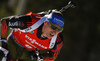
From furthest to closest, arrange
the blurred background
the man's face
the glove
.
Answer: the blurred background, the glove, the man's face

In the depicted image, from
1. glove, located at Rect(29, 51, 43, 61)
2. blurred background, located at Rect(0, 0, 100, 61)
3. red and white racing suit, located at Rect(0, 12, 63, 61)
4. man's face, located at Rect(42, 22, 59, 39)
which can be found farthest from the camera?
blurred background, located at Rect(0, 0, 100, 61)

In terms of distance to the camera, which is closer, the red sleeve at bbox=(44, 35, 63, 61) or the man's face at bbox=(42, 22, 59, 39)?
the man's face at bbox=(42, 22, 59, 39)

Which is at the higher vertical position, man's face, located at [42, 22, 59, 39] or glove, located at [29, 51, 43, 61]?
man's face, located at [42, 22, 59, 39]

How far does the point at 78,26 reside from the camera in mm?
5023

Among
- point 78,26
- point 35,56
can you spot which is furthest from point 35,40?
point 78,26

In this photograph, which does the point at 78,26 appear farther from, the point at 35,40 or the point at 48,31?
the point at 48,31

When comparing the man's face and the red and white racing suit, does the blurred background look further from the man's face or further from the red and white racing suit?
Result: the man's face

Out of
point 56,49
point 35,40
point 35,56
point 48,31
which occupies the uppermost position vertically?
point 48,31

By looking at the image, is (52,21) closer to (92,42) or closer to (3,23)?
(3,23)

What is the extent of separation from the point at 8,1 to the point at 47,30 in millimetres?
4355

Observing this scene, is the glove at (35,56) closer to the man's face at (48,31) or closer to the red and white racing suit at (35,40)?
the red and white racing suit at (35,40)

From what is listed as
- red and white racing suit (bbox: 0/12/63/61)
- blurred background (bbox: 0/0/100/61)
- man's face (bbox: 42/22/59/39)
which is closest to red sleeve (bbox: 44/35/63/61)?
red and white racing suit (bbox: 0/12/63/61)

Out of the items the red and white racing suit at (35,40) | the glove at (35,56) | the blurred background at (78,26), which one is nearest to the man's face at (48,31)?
the red and white racing suit at (35,40)

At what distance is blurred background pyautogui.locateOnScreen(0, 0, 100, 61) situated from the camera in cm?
474
